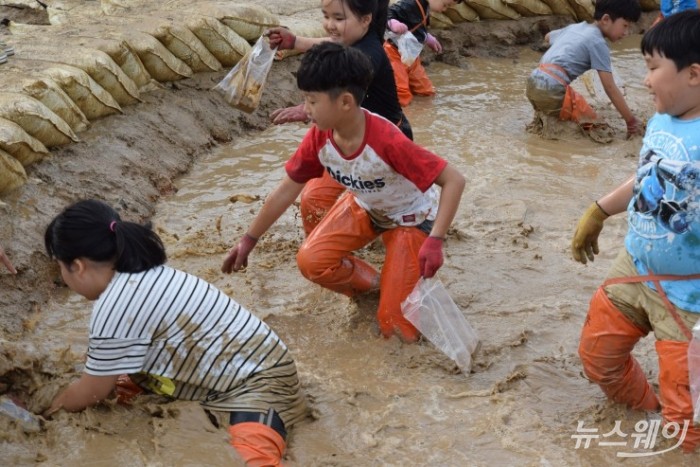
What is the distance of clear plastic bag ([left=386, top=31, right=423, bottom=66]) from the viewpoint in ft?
22.8

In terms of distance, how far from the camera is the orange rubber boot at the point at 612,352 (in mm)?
3025

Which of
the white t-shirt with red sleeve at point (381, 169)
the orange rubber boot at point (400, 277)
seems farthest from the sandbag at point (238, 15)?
the orange rubber boot at point (400, 277)

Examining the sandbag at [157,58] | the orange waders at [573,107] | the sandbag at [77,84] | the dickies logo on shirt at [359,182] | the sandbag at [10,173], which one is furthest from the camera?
the orange waders at [573,107]

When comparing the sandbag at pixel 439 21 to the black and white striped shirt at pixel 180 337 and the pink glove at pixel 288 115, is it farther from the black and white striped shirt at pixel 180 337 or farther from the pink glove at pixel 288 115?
the black and white striped shirt at pixel 180 337

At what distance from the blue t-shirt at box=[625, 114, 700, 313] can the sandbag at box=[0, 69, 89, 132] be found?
11.3ft

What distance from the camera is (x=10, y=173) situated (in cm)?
451

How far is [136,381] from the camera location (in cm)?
314

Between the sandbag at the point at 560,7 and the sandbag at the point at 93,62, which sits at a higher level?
the sandbag at the point at 93,62

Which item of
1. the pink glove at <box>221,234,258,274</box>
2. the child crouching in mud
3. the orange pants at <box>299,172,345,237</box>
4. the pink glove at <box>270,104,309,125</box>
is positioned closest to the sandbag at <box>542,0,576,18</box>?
the orange pants at <box>299,172,345,237</box>

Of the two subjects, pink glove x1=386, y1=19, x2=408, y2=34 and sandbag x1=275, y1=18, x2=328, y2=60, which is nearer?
pink glove x1=386, y1=19, x2=408, y2=34

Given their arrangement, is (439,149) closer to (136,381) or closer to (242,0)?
(242,0)

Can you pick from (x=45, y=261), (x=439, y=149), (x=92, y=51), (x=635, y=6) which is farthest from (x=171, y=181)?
(x=635, y=6)

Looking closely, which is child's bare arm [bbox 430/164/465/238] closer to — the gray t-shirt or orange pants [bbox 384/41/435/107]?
the gray t-shirt

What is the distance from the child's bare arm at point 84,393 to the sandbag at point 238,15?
4.11m
